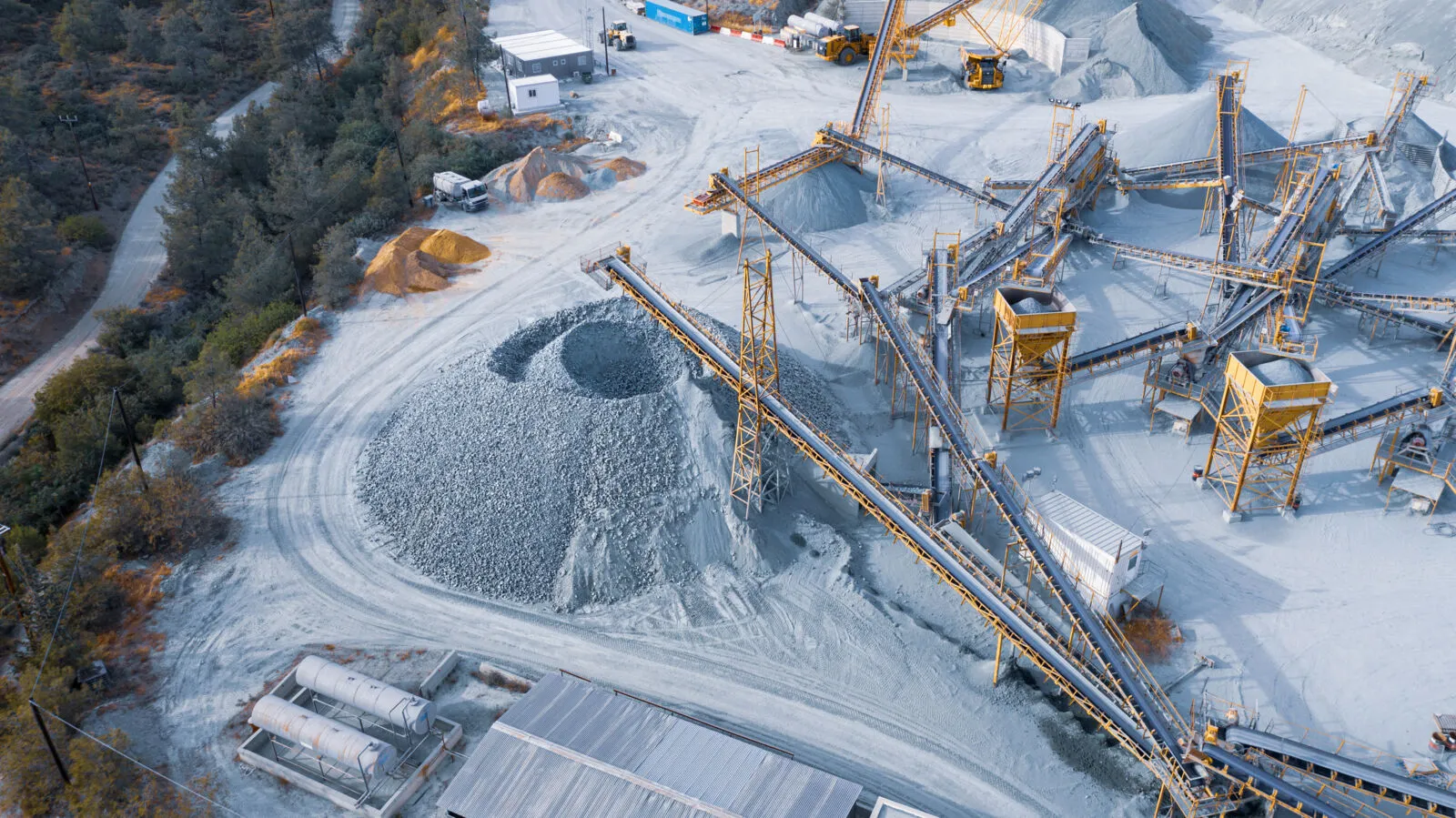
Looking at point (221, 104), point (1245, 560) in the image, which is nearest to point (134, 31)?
point (221, 104)

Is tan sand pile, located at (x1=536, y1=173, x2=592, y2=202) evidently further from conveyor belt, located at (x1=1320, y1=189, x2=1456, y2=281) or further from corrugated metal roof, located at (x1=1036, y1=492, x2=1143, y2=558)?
conveyor belt, located at (x1=1320, y1=189, x2=1456, y2=281)

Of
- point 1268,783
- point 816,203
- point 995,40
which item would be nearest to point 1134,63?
point 995,40

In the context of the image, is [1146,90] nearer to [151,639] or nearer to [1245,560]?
[1245,560]

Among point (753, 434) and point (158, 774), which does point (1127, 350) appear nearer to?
point (753, 434)

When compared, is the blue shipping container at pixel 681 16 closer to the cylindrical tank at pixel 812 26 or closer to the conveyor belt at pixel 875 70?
the cylindrical tank at pixel 812 26

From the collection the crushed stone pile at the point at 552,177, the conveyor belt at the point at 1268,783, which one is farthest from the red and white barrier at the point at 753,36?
the conveyor belt at the point at 1268,783
